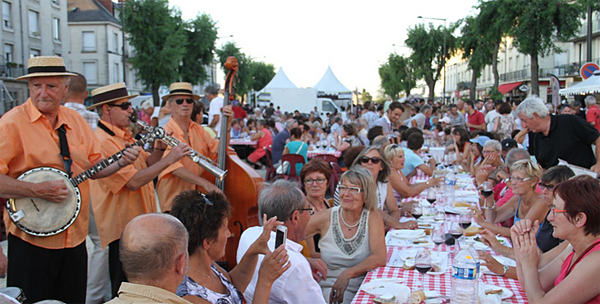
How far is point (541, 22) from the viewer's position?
26922 millimetres

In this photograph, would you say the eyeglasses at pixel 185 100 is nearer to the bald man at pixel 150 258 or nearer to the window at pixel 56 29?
the bald man at pixel 150 258

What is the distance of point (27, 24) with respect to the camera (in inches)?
1393

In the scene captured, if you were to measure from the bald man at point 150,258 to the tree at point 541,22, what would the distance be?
2811cm

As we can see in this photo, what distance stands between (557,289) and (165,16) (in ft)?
122

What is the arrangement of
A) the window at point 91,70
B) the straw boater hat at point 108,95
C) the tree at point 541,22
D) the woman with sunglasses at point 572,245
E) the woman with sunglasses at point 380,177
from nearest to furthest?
the woman with sunglasses at point 572,245
the straw boater hat at point 108,95
the woman with sunglasses at point 380,177
the tree at point 541,22
the window at point 91,70

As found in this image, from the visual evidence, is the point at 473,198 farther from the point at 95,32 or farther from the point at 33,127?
the point at 95,32

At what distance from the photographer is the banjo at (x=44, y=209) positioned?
3.04 m

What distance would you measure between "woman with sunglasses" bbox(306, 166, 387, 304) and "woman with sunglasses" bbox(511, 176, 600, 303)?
42.0 inches

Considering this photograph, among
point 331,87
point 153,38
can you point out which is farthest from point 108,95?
point 153,38

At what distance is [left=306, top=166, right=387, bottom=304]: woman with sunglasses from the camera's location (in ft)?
12.2

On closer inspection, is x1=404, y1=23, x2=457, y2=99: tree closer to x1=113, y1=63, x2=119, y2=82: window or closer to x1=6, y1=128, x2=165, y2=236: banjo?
x1=113, y1=63, x2=119, y2=82: window

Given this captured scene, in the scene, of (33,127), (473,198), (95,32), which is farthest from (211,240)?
(95,32)

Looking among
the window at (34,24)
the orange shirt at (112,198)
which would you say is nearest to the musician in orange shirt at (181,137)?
the orange shirt at (112,198)

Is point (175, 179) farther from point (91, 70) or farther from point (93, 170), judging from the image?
point (91, 70)
